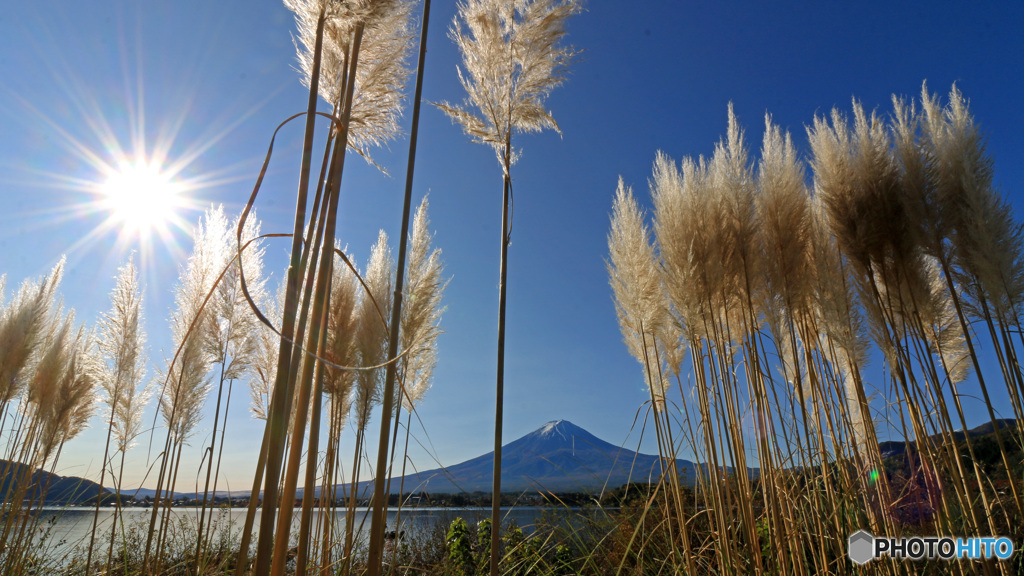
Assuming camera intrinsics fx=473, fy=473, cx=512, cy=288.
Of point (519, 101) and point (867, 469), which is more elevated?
point (519, 101)

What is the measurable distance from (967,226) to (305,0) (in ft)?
11.4

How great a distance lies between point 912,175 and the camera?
2795mm

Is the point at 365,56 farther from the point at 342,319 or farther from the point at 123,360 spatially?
the point at 123,360

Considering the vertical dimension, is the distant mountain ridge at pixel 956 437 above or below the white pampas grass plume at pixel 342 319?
below

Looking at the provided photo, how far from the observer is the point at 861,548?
2375mm

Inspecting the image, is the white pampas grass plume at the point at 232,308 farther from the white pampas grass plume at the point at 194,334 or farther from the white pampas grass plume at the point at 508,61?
the white pampas grass plume at the point at 508,61

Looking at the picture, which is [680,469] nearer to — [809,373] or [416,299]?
[809,373]

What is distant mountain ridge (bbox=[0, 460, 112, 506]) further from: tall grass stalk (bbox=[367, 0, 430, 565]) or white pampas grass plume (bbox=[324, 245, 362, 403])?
tall grass stalk (bbox=[367, 0, 430, 565])

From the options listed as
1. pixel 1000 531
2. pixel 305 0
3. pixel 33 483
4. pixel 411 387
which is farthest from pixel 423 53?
pixel 33 483

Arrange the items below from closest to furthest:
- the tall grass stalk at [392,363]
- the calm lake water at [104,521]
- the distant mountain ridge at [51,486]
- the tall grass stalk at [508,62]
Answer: the tall grass stalk at [392,363]
the tall grass stalk at [508,62]
the calm lake water at [104,521]
the distant mountain ridge at [51,486]

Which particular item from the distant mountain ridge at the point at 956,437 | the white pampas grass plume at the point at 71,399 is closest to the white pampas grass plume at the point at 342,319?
the white pampas grass plume at the point at 71,399

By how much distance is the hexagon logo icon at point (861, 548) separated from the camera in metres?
2.32

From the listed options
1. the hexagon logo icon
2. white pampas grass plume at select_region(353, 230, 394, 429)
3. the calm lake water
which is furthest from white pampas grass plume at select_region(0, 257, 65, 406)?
the hexagon logo icon

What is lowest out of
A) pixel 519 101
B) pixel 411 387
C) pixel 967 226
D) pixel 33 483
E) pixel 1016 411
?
pixel 33 483
